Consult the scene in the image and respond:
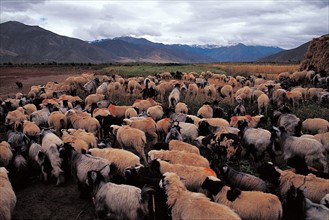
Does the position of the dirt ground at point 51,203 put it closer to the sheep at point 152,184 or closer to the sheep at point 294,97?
the sheep at point 152,184

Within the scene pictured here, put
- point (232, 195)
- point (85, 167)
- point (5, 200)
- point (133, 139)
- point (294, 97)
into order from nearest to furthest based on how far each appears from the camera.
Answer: point (232, 195)
point (5, 200)
point (85, 167)
point (133, 139)
point (294, 97)

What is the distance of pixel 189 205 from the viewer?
216 inches

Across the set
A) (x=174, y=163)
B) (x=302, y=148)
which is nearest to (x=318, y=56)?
(x=302, y=148)

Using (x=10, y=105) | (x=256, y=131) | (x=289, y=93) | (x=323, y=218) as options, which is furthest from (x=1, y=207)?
(x=289, y=93)

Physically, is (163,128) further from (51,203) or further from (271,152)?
(51,203)

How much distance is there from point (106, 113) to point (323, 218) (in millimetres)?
8614

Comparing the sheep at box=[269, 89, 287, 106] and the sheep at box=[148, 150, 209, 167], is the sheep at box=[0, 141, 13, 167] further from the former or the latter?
the sheep at box=[269, 89, 287, 106]

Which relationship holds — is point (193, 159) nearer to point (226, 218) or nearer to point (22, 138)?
point (226, 218)

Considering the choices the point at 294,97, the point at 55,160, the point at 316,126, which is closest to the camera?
the point at 55,160

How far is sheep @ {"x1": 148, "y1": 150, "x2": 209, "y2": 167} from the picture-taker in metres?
7.70

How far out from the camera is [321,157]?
8.23m

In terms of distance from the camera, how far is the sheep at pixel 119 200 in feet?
20.0

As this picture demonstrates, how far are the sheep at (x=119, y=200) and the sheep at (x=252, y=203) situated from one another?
140 cm

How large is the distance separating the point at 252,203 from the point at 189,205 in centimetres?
120
